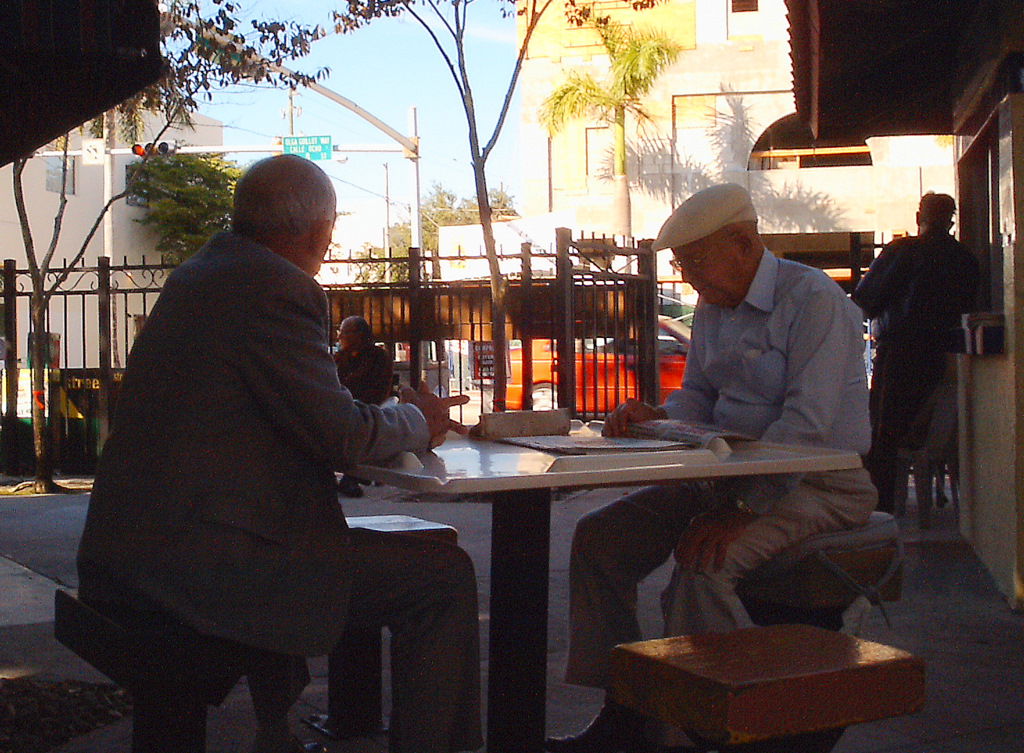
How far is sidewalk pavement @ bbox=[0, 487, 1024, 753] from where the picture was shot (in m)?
4.00

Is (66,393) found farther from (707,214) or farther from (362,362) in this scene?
(707,214)

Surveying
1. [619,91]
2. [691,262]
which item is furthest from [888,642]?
[619,91]

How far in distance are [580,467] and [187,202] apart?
35646 millimetres

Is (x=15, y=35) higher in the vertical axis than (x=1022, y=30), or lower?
lower

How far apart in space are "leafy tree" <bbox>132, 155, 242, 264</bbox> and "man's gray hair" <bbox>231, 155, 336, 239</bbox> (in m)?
33.9

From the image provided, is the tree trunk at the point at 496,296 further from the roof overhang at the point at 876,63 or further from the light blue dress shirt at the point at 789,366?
the light blue dress shirt at the point at 789,366

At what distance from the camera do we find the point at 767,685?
2453mm

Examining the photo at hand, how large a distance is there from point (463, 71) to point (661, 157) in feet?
75.7

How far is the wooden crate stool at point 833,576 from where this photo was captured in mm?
3434

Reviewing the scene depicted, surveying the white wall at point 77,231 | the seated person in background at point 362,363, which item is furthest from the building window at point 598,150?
the seated person in background at point 362,363

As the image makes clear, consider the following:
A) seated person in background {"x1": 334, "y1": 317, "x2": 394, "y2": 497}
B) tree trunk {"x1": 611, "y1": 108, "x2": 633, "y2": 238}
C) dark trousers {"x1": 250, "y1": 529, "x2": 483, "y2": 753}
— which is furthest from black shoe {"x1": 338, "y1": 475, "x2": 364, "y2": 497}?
tree trunk {"x1": 611, "y1": 108, "x2": 633, "y2": 238}

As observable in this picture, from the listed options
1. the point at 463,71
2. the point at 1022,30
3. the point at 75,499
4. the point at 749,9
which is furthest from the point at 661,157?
the point at 1022,30

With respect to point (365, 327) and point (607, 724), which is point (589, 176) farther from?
point (607, 724)

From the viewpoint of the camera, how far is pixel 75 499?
35.6ft
